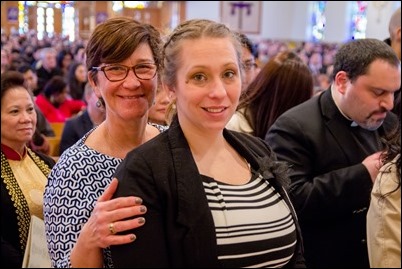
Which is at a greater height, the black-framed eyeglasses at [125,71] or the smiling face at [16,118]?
the black-framed eyeglasses at [125,71]

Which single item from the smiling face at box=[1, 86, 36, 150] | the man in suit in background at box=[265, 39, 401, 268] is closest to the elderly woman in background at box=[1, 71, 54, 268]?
the smiling face at box=[1, 86, 36, 150]

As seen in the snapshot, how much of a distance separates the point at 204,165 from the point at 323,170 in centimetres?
98

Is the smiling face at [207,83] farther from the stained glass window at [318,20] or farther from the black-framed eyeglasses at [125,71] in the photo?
the stained glass window at [318,20]

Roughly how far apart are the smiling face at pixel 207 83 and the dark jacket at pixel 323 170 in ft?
2.94

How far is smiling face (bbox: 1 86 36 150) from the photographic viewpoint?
107 inches

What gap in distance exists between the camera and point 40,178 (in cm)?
262

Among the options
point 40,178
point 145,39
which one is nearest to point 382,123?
point 145,39

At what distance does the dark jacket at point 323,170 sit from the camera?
7.13 feet

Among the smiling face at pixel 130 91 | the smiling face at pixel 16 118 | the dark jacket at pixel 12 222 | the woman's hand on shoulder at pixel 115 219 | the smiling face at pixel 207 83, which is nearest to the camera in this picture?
the woman's hand on shoulder at pixel 115 219

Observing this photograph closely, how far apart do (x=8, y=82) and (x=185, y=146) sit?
1.68m

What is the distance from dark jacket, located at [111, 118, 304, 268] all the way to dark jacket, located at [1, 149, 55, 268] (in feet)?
4.38

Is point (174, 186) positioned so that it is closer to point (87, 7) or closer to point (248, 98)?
point (248, 98)

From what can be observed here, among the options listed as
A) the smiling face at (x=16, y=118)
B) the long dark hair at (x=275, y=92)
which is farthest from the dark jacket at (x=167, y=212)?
the long dark hair at (x=275, y=92)

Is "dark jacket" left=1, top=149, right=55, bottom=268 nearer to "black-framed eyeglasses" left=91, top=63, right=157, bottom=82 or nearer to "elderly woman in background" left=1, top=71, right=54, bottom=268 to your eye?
"elderly woman in background" left=1, top=71, right=54, bottom=268
